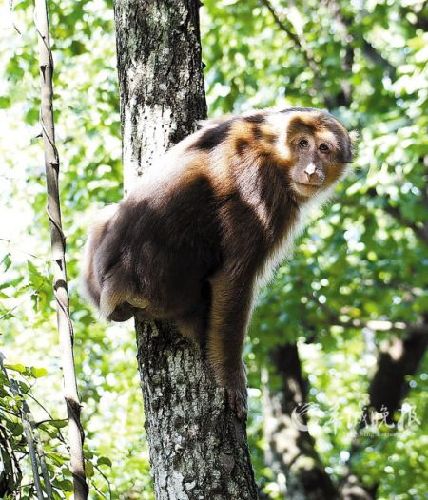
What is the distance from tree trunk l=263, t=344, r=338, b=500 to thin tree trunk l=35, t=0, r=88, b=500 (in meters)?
7.95

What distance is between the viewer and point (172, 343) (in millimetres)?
3668

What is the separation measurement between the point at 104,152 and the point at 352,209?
3409 millimetres

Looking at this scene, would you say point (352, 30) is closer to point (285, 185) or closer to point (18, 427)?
point (285, 185)

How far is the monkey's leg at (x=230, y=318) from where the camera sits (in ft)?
12.5

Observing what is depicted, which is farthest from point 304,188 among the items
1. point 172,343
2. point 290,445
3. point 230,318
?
point 290,445

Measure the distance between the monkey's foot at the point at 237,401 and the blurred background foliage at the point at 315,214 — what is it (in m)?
4.74

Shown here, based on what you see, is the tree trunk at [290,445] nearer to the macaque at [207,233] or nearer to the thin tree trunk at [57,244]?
the macaque at [207,233]

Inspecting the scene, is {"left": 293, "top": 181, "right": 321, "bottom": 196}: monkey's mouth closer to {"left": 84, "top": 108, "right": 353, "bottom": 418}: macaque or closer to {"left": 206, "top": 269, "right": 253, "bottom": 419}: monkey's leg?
{"left": 84, "top": 108, "right": 353, "bottom": 418}: macaque

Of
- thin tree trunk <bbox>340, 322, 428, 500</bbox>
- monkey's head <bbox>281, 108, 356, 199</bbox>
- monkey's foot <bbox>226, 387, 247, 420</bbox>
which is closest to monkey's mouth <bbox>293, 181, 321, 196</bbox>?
monkey's head <bbox>281, 108, 356, 199</bbox>

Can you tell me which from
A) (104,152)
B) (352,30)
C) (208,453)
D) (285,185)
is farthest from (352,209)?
(208,453)

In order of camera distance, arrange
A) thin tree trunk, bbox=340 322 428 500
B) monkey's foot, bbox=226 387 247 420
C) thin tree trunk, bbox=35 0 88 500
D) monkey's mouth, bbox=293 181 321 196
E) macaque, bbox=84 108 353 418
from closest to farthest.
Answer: thin tree trunk, bbox=35 0 88 500, monkey's foot, bbox=226 387 247 420, macaque, bbox=84 108 353 418, monkey's mouth, bbox=293 181 321 196, thin tree trunk, bbox=340 322 428 500

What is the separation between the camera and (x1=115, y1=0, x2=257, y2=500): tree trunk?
3.43m

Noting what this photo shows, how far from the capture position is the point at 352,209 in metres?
11.0

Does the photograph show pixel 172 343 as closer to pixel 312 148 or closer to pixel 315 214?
pixel 312 148
